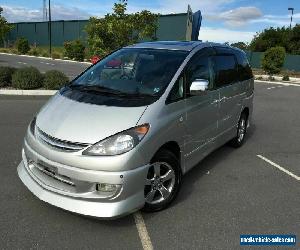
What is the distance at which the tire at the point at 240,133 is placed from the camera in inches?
265

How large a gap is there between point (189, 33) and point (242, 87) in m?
12.9

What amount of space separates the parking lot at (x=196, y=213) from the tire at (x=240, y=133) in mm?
190

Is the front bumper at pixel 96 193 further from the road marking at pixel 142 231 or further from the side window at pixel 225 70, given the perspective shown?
the side window at pixel 225 70

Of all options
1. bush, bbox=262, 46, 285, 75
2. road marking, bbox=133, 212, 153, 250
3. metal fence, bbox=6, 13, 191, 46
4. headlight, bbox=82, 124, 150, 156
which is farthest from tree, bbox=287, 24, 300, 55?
headlight, bbox=82, 124, 150, 156

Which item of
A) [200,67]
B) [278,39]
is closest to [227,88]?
[200,67]

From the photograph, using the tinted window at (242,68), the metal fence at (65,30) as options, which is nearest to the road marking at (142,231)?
the tinted window at (242,68)

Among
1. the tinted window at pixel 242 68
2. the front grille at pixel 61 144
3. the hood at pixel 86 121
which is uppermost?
the tinted window at pixel 242 68

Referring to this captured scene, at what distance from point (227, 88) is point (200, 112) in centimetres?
120

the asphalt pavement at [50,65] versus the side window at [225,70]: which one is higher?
the side window at [225,70]

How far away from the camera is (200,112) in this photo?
471 centimetres

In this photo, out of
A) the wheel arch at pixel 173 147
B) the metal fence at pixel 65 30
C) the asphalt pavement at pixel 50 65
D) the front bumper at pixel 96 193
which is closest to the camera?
the front bumper at pixel 96 193

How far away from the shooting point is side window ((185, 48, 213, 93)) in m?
4.52

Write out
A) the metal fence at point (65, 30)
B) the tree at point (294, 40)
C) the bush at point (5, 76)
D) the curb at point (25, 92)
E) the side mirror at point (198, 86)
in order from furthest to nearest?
the tree at point (294, 40) → the metal fence at point (65, 30) → the bush at point (5, 76) → the curb at point (25, 92) → the side mirror at point (198, 86)

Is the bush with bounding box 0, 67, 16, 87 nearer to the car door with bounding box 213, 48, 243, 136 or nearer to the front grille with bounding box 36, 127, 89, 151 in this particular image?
the car door with bounding box 213, 48, 243, 136
